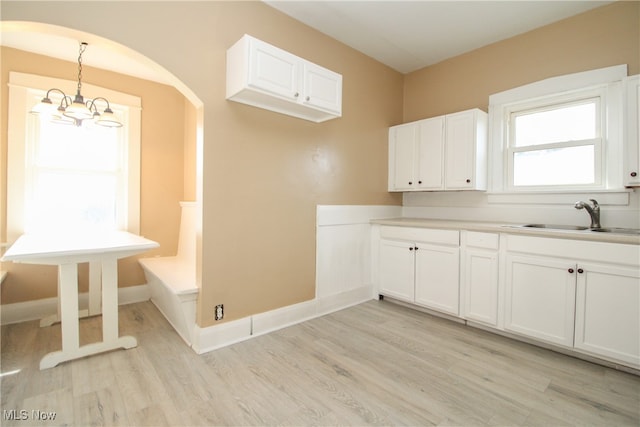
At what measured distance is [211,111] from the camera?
87.7 inches

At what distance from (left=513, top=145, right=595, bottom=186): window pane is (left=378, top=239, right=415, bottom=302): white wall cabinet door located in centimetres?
128

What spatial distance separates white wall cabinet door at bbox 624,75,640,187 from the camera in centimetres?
221

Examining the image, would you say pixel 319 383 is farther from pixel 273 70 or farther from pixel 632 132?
pixel 632 132

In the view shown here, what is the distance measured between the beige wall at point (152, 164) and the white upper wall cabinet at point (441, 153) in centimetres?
240

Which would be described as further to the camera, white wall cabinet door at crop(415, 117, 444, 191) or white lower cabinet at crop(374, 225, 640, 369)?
white wall cabinet door at crop(415, 117, 444, 191)

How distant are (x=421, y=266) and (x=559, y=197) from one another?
4.42ft

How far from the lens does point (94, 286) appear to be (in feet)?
9.27

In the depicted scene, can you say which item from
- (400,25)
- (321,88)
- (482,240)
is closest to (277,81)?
(321,88)

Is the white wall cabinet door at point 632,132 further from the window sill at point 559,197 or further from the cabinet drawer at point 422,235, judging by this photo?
the cabinet drawer at point 422,235

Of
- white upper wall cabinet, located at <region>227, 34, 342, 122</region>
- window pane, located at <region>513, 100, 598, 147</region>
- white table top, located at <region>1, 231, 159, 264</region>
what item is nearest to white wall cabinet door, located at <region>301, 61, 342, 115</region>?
white upper wall cabinet, located at <region>227, 34, 342, 122</region>

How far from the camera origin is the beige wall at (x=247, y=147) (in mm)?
1967

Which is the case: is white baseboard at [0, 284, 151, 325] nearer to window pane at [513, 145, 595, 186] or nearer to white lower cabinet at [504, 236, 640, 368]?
white lower cabinet at [504, 236, 640, 368]

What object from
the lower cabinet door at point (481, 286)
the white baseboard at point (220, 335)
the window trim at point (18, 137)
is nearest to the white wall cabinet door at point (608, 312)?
the lower cabinet door at point (481, 286)

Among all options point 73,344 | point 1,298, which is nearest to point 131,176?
point 1,298
